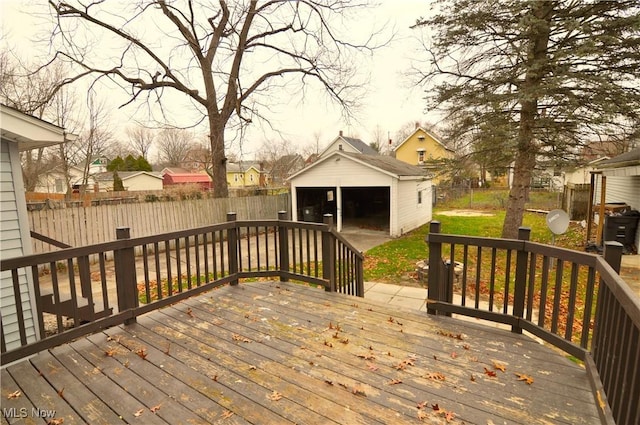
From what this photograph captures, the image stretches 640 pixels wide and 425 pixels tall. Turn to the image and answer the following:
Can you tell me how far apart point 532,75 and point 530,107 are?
1.05 m

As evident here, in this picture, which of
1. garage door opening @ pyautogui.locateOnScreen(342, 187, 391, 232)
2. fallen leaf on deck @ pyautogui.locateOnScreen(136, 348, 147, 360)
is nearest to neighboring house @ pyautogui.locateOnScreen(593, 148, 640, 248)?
garage door opening @ pyautogui.locateOnScreen(342, 187, 391, 232)

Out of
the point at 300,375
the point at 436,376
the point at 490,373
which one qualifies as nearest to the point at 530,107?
the point at 490,373

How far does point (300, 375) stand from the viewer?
2420mm

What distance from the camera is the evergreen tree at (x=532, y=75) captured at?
765 cm

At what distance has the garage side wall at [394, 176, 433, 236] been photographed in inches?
496

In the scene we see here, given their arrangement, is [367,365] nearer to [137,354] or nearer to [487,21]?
[137,354]

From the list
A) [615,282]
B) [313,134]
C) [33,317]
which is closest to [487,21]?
[615,282]

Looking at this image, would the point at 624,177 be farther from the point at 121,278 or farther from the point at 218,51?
the point at 218,51

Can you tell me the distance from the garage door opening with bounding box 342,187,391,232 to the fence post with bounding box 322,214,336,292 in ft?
40.9

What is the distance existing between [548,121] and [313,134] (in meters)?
39.2

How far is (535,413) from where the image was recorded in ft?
6.45

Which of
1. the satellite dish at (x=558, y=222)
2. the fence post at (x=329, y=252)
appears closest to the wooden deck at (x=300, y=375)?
the fence post at (x=329, y=252)

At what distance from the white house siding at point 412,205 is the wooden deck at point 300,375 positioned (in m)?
9.50

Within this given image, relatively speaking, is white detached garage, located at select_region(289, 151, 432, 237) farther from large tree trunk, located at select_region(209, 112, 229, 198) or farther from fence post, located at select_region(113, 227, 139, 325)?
fence post, located at select_region(113, 227, 139, 325)
